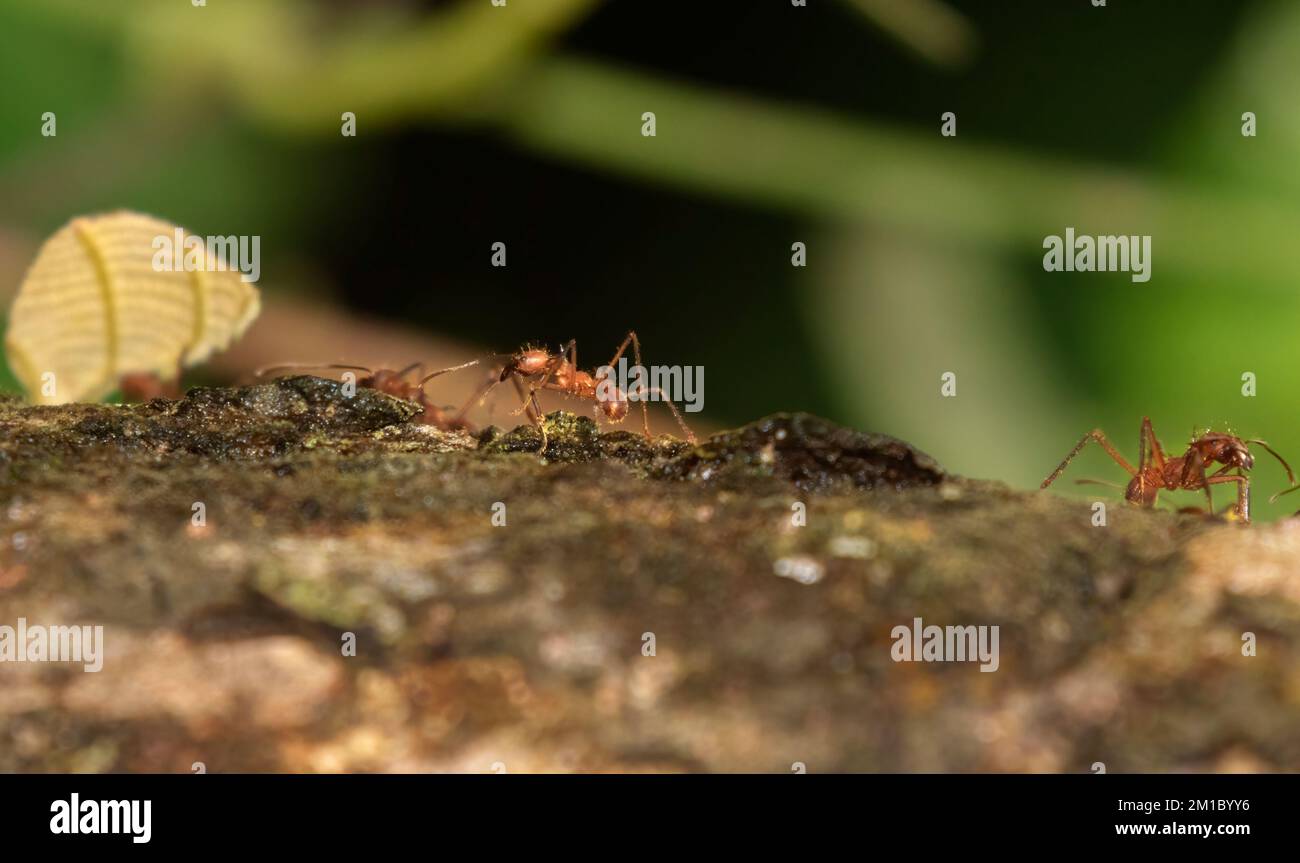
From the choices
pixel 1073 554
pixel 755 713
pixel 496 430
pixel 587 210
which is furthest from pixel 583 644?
pixel 587 210

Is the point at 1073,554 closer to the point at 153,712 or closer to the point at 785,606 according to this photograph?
the point at 785,606

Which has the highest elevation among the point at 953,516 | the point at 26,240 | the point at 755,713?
the point at 26,240

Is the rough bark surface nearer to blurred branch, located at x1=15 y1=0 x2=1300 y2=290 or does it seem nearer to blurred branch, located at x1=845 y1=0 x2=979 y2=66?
blurred branch, located at x1=15 y1=0 x2=1300 y2=290

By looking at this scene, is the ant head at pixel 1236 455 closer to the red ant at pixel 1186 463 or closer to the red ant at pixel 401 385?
the red ant at pixel 1186 463

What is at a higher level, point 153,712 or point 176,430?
point 176,430

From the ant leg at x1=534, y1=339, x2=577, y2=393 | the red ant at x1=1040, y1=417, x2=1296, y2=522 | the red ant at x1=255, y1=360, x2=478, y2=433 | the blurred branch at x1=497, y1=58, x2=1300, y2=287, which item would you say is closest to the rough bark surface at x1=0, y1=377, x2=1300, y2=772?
the red ant at x1=255, y1=360, x2=478, y2=433

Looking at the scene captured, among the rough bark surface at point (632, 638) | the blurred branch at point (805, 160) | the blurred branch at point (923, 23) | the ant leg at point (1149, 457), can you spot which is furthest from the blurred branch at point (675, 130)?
the rough bark surface at point (632, 638)

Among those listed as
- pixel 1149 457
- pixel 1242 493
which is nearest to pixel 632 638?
pixel 1242 493
